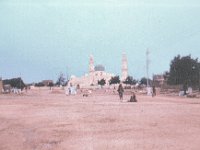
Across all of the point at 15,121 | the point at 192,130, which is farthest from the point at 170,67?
the point at 192,130

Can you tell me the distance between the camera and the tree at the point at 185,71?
3238 inches

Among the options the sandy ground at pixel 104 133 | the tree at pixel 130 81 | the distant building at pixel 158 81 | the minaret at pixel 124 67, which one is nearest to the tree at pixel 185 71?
the distant building at pixel 158 81

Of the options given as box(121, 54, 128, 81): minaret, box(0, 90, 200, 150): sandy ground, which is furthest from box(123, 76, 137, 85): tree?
box(0, 90, 200, 150): sandy ground

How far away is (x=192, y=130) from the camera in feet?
49.1

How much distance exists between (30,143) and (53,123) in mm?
3934

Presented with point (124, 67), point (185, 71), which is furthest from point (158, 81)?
point (124, 67)

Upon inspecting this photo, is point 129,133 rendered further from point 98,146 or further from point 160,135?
point 98,146

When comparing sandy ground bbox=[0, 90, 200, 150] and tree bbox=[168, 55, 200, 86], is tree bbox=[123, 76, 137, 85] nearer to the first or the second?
tree bbox=[168, 55, 200, 86]

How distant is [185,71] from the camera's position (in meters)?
84.2

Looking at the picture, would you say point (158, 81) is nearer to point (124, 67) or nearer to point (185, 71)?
point (185, 71)

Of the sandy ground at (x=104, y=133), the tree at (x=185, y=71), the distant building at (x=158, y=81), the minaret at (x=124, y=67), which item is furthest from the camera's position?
the minaret at (x=124, y=67)

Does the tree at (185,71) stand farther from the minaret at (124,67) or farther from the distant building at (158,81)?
the minaret at (124,67)

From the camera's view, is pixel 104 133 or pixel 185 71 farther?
pixel 185 71

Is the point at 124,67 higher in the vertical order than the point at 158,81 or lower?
higher
